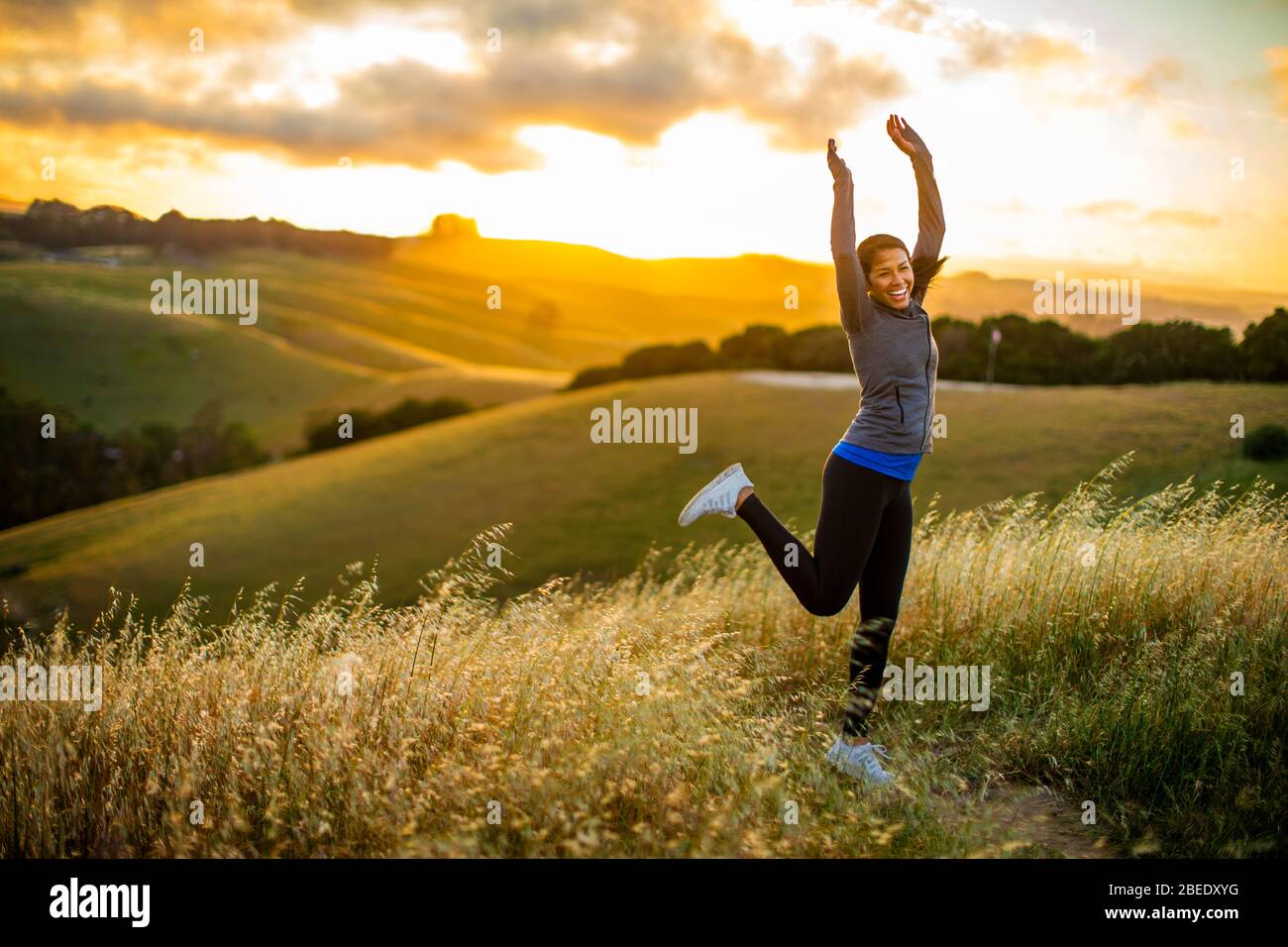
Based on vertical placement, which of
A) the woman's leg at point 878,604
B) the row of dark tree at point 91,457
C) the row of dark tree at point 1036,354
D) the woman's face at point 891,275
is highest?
the row of dark tree at point 1036,354

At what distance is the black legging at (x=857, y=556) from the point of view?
13.0ft

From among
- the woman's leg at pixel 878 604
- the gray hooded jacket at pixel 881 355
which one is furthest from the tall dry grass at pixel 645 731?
the gray hooded jacket at pixel 881 355

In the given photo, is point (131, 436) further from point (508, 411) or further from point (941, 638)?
point (941, 638)

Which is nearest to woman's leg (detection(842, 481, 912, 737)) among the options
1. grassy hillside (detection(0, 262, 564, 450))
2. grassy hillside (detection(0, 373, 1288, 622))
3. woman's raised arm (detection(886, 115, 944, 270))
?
woman's raised arm (detection(886, 115, 944, 270))

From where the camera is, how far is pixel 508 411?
3584 centimetres

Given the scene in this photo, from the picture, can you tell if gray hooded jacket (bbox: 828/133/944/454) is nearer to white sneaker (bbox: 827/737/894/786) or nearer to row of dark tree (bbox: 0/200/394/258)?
white sneaker (bbox: 827/737/894/786)

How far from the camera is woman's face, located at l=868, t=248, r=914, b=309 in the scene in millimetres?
4047

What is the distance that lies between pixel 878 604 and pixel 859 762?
73cm

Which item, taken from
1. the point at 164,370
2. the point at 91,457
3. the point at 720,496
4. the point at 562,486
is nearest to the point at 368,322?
the point at 164,370

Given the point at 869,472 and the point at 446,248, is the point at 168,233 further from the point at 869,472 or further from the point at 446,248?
the point at 869,472

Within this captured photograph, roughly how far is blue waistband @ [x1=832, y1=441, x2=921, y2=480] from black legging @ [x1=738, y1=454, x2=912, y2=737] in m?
0.02

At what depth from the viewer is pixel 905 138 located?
4.40m

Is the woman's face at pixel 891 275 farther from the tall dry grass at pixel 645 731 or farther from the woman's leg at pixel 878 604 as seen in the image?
the tall dry grass at pixel 645 731
